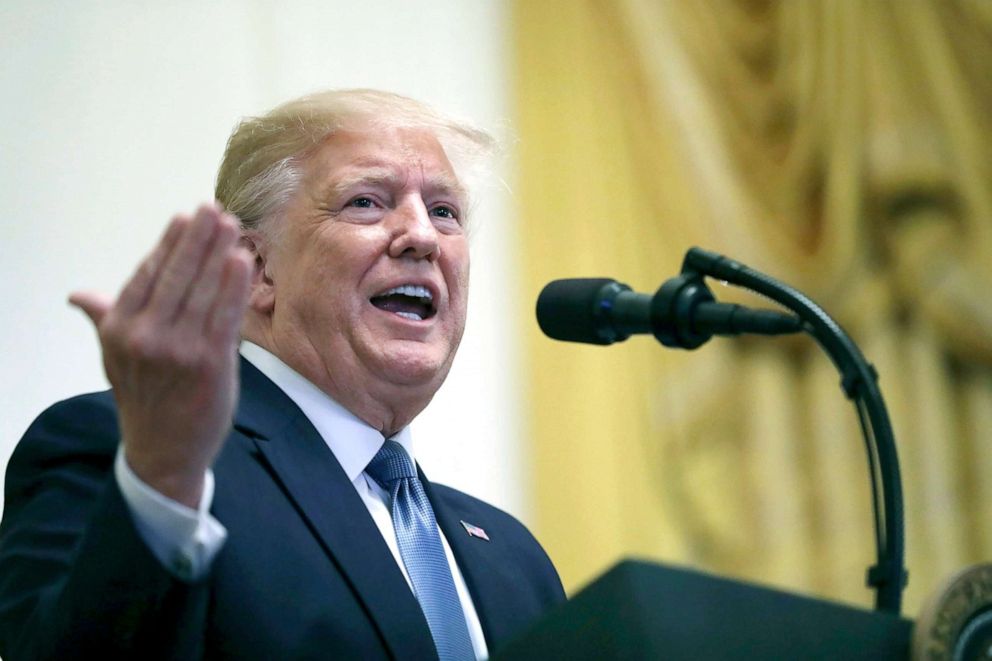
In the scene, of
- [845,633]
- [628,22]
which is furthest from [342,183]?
[628,22]

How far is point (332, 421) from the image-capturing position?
2.15 m

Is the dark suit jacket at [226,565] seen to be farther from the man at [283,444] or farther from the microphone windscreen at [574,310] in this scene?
the microphone windscreen at [574,310]

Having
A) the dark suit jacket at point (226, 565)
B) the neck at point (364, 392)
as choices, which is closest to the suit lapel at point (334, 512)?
the dark suit jacket at point (226, 565)

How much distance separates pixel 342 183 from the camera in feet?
7.72

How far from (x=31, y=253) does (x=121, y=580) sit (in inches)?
83.0

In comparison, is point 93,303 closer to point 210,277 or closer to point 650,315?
point 210,277

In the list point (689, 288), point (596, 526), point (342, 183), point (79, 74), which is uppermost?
point (79, 74)

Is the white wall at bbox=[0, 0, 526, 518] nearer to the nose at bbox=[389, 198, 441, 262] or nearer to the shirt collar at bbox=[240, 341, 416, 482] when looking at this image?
the nose at bbox=[389, 198, 441, 262]

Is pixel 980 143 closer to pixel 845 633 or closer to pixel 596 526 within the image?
pixel 596 526

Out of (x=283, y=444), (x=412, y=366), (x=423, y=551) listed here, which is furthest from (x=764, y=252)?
(x=283, y=444)

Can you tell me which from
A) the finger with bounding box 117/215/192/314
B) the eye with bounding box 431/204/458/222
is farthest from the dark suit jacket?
the eye with bounding box 431/204/458/222

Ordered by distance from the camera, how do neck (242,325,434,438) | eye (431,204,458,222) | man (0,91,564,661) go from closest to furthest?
man (0,91,564,661) → neck (242,325,434,438) → eye (431,204,458,222)

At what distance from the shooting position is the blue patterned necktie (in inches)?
74.2

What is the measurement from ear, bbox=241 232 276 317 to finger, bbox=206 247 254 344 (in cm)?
113
